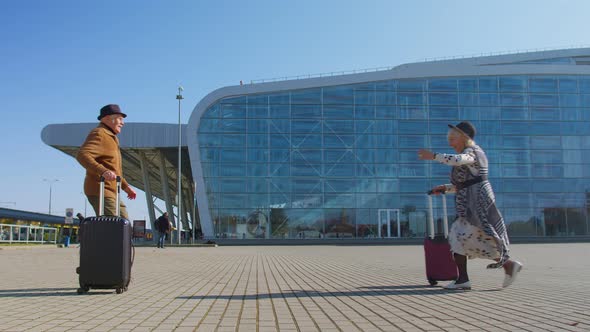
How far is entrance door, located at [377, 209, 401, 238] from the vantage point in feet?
128

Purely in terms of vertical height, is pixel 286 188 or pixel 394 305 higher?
pixel 286 188

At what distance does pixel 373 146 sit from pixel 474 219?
1328 inches

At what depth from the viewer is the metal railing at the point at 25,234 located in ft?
96.7

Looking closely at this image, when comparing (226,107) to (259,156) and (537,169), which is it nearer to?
(259,156)

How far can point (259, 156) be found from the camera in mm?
38781

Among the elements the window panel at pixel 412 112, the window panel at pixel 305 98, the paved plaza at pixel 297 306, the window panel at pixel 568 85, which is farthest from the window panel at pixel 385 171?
the paved plaza at pixel 297 306

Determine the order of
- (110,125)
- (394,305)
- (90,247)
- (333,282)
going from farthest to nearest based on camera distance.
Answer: (333,282) → (110,125) → (90,247) → (394,305)

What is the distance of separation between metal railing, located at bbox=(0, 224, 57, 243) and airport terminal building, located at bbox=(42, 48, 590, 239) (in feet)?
21.8

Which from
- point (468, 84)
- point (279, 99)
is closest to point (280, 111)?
point (279, 99)

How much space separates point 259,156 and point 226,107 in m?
4.07

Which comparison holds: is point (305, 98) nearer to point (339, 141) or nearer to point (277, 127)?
point (277, 127)

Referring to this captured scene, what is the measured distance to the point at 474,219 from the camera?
625 cm

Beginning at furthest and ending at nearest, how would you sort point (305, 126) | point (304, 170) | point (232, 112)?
point (305, 126) < point (232, 112) < point (304, 170)

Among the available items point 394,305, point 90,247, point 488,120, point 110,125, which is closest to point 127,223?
point 90,247
